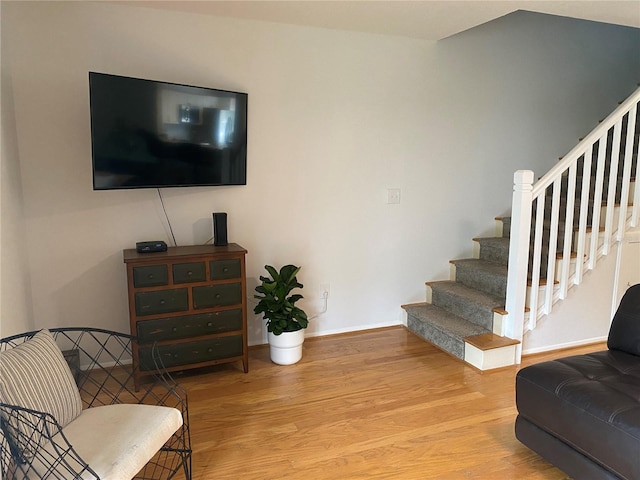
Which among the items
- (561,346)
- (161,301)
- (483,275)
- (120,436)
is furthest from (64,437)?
(561,346)

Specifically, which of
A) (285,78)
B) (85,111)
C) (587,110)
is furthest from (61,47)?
(587,110)

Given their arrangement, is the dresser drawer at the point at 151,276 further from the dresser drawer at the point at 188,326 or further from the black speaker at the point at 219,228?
the black speaker at the point at 219,228

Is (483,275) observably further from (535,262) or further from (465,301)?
(535,262)

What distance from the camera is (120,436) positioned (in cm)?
171

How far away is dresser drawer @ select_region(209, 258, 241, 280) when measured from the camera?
9.77 ft

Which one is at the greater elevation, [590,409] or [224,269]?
[224,269]

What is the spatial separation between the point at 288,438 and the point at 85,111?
91.1 inches

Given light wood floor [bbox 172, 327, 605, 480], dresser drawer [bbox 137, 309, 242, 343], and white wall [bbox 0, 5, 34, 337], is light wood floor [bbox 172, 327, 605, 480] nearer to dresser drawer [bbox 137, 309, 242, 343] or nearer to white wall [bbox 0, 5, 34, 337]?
dresser drawer [bbox 137, 309, 242, 343]

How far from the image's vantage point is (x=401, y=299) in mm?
4098

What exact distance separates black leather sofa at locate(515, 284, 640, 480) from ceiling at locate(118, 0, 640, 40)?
5.97ft

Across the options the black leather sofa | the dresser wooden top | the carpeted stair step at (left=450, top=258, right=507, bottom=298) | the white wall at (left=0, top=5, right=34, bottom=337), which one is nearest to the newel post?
the carpeted stair step at (left=450, top=258, right=507, bottom=298)

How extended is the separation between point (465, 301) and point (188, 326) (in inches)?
82.8

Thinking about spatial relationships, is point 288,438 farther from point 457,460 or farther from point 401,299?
point 401,299

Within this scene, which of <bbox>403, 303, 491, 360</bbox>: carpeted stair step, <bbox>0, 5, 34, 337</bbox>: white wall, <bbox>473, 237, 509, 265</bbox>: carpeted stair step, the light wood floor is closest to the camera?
the light wood floor
